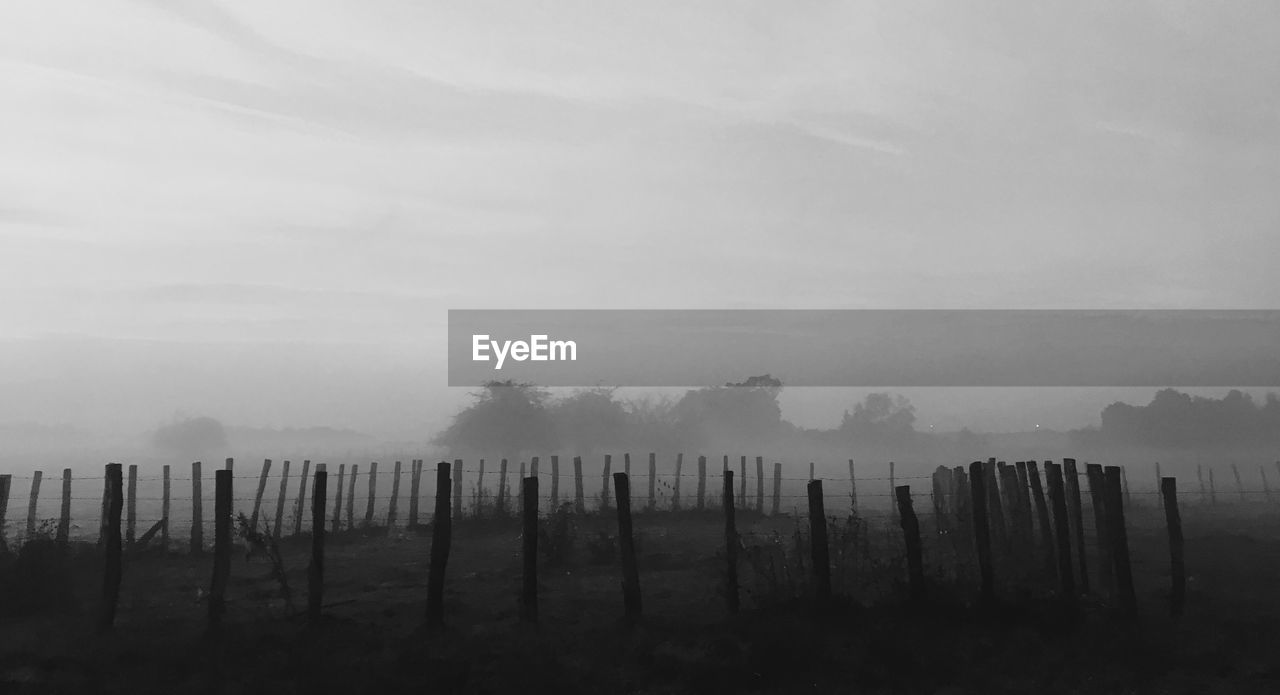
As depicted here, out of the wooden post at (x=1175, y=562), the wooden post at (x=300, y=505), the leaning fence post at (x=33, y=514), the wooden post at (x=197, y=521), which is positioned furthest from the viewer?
the wooden post at (x=300, y=505)

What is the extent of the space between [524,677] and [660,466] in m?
86.1

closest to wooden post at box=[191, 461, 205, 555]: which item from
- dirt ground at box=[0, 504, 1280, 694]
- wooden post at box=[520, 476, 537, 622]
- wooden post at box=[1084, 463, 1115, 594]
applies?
dirt ground at box=[0, 504, 1280, 694]

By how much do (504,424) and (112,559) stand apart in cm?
7726

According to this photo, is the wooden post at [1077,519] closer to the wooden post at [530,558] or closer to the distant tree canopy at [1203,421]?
the wooden post at [530,558]

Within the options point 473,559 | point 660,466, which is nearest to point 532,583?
point 473,559

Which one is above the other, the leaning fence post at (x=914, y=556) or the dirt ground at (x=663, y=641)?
the leaning fence post at (x=914, y=556)

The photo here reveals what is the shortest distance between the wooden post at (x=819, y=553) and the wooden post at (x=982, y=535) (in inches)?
77.5

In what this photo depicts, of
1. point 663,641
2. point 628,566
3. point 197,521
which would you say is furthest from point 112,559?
point 197,521

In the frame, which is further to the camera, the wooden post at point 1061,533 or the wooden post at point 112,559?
the wooden post at point 1061,533

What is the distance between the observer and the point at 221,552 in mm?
11266

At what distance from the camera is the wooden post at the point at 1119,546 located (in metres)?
11.1

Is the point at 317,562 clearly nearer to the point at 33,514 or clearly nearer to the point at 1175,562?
the point at 1175,562

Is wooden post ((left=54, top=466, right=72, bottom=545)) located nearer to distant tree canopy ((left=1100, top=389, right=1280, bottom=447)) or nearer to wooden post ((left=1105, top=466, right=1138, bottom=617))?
wooden post ((left=1105, top=466, right=1138, bottom=617))

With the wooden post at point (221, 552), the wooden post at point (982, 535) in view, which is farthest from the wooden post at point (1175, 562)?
the wooden post at point (221, 552)
